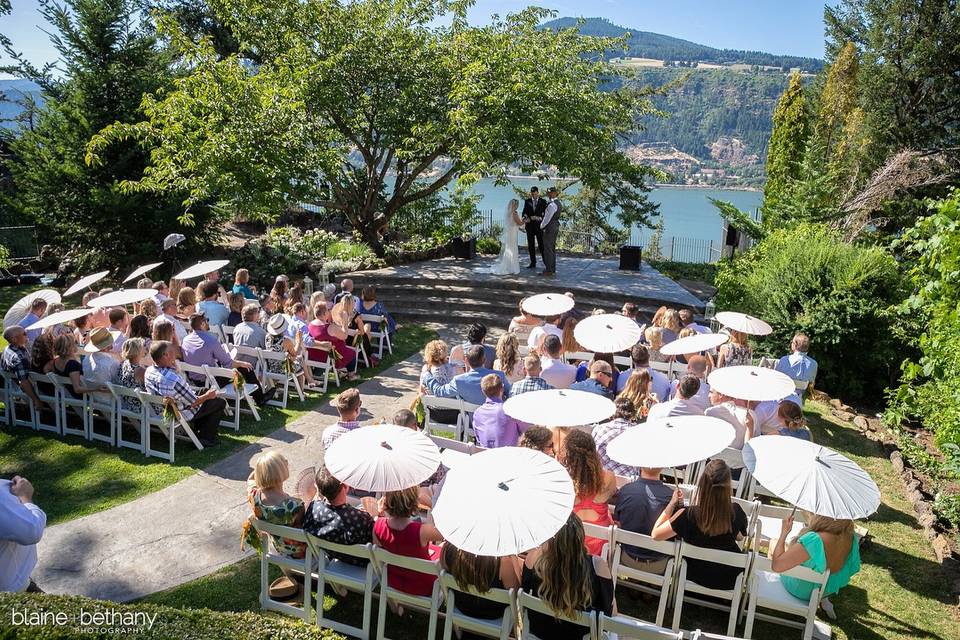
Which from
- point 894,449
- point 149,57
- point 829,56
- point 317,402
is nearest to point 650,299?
point 894,449

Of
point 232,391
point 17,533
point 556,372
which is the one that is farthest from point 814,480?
point 232,391

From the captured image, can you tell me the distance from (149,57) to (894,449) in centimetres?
1777

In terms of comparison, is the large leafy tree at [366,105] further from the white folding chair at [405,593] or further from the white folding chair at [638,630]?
the white folding chair at [638,630]

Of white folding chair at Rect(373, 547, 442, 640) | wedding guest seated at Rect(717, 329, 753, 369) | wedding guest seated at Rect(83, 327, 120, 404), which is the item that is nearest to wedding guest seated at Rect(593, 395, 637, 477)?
white folding chair at Rect(373, 547, 442, 640)

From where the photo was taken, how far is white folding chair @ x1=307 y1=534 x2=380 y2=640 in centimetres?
442

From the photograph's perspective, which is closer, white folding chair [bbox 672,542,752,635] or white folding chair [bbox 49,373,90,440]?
white folding chair [bbox 672,542,752,635]

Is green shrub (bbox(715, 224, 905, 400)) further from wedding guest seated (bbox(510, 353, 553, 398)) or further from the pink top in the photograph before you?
the pink top

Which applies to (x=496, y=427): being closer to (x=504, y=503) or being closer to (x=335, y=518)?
(x=335, y=518)

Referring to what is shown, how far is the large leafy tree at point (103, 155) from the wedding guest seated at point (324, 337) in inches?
333

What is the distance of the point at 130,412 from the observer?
7523 millimetres

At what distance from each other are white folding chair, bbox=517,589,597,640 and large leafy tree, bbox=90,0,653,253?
10.7 m

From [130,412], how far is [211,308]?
2.55 metres

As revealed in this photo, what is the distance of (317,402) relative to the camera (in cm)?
930

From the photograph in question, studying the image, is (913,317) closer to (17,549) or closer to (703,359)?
(703,359)
